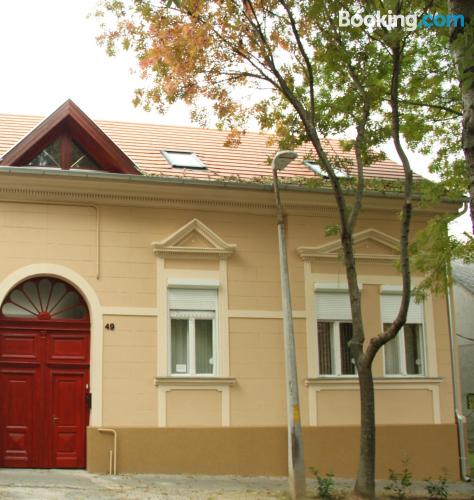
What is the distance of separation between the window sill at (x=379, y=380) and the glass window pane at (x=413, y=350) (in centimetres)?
26

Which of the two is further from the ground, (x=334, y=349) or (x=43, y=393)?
(x=334, y=349)

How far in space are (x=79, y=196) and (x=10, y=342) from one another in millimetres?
2840

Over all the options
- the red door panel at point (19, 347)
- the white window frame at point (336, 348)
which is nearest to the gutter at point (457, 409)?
the white window frame at point (336, 348)

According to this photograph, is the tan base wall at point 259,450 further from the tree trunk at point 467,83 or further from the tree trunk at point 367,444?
the tree trunk at point 467,83

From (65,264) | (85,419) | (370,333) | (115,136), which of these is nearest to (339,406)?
(370,333)

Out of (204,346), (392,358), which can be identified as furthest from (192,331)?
(392,358)

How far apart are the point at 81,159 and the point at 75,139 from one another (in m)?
0.38

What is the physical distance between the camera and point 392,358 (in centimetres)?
1549

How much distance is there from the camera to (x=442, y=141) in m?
14.9

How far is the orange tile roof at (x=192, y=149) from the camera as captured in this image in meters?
15.4

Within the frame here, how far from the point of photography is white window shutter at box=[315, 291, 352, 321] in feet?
49.9

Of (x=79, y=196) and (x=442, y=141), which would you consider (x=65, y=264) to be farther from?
(x=442, y=141)

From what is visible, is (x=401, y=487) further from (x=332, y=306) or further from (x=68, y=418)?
(x=68, y=418)

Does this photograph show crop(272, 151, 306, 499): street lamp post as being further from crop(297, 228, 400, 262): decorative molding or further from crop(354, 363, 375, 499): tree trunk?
crop(297, 228, 400, 262): decorative molding
